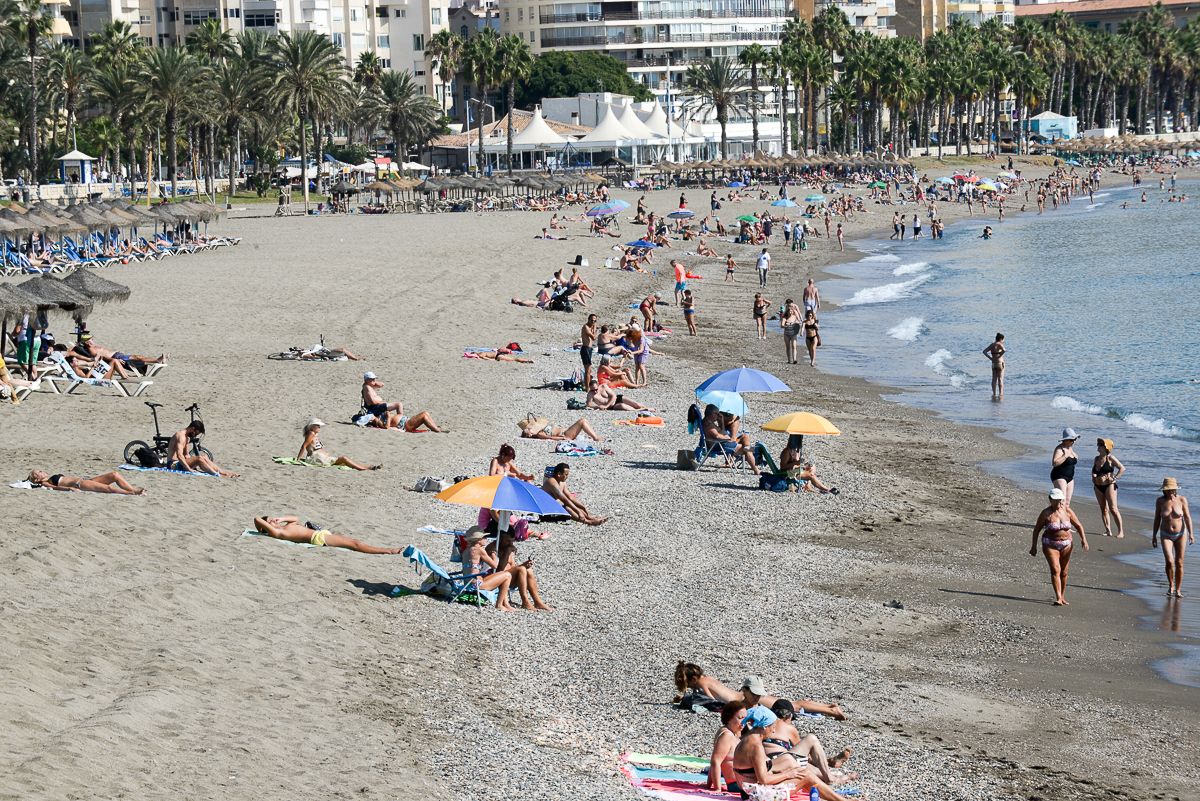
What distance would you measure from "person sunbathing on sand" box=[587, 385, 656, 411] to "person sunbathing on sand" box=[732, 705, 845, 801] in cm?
1313

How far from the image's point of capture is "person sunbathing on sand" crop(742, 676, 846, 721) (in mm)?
9133

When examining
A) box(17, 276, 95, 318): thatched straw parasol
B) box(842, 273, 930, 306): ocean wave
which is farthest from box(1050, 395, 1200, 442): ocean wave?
box(842, 273, 930, 306): ocean wave

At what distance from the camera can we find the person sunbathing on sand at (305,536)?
13.3 metres

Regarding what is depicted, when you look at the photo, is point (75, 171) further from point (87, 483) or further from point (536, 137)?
point (87, 483)

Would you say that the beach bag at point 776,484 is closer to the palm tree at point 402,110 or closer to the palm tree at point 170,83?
the palm tree at point 170,83

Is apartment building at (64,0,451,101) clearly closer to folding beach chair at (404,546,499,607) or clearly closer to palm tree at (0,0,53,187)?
palm tree at (0,0,53,187)

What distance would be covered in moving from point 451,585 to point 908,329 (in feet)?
78.0

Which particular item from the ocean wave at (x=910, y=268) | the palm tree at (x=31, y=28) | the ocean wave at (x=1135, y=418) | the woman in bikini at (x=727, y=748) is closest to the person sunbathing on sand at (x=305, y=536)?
the woman in bikini at (x=727, y=748)

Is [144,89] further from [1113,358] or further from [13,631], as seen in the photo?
[13,631]

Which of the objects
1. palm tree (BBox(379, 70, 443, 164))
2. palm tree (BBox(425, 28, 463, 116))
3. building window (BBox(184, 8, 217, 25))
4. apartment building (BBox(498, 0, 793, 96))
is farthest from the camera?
apartment building (BBox(498, 0, 793, 96))

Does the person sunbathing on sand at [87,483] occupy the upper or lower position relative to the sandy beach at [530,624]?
upper

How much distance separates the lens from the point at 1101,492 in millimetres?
16062

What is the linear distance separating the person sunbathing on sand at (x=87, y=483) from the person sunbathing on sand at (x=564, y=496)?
154 inches

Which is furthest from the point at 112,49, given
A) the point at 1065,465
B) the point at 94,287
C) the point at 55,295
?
the point at 1065,465
